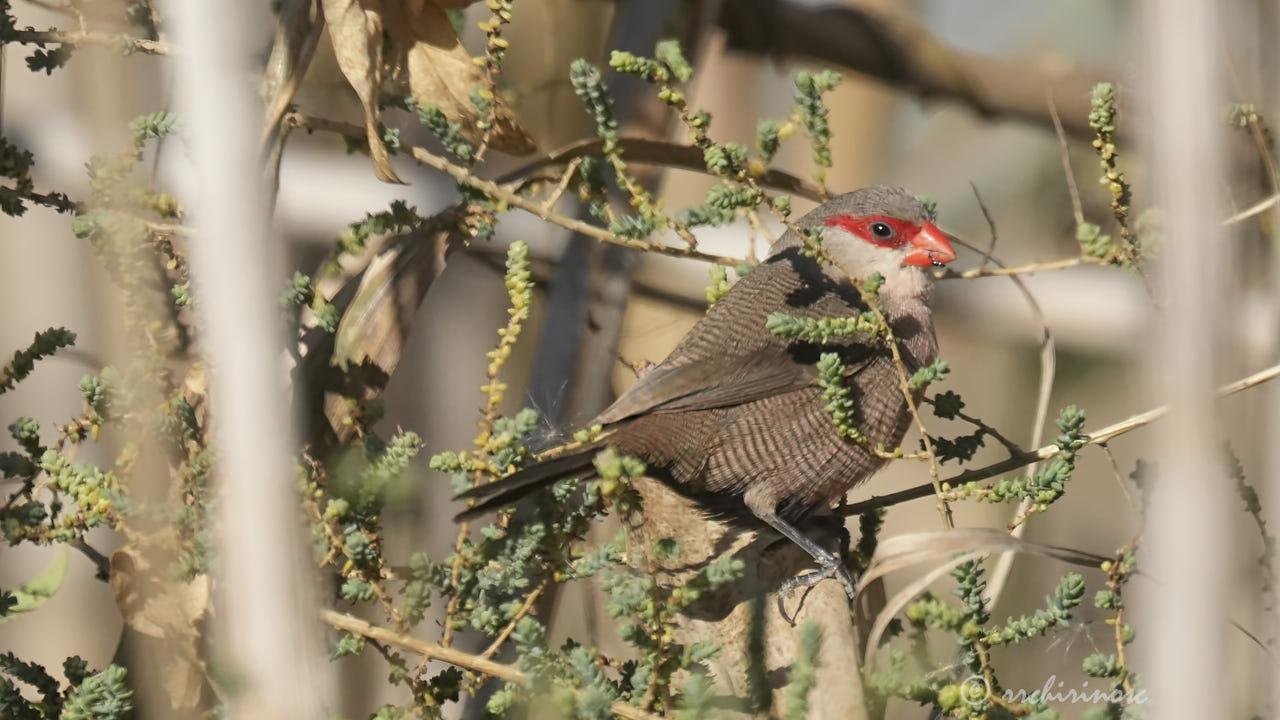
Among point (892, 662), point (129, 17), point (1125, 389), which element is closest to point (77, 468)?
point (129, 17)

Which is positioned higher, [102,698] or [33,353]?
[33,353]

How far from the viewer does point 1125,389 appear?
4980 mm

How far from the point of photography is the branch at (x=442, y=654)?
167 centimetres

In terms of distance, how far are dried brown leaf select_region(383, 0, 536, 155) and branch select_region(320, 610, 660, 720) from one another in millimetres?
889

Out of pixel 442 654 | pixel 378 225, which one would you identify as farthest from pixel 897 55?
pixel 442 654

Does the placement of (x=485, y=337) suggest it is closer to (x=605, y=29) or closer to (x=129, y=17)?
(x=605, y=29)

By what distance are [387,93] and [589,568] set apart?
1.06 m

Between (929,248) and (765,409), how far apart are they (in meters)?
0.59

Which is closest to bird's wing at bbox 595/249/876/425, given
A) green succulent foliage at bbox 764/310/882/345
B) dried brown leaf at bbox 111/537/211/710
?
green succulent foliage at bbox 764/310/882/345

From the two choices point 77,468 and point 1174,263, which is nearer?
point 1174,263

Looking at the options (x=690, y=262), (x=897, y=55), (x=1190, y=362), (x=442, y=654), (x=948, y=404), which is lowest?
(x=442, y=654)

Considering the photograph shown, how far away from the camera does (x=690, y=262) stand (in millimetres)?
3879

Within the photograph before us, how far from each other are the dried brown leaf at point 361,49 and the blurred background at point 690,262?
1.02 feet

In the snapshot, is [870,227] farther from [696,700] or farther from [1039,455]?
[696,700]
